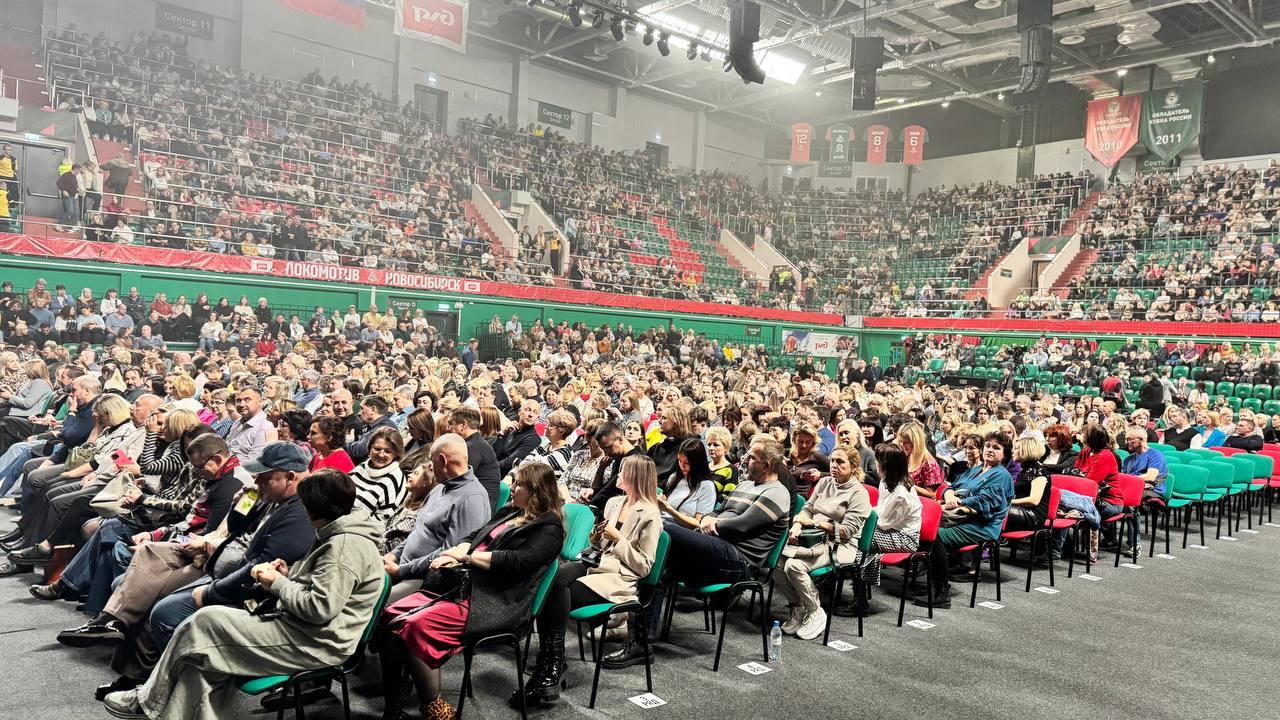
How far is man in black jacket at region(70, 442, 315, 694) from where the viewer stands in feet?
10.7

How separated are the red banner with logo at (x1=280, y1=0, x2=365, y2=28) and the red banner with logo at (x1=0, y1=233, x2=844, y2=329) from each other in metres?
5.99

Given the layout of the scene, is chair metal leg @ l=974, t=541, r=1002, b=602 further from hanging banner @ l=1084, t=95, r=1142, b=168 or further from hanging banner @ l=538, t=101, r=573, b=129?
hanging banner @ l=538, t=101, r=573, b=129

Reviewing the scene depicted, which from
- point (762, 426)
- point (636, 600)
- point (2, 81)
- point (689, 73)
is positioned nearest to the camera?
point (636, 600)

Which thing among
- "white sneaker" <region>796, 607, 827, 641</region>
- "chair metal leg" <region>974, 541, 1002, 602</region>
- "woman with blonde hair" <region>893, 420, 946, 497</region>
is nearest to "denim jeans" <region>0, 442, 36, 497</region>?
"white sneaker" <region>796, 607, 827, 641</region>

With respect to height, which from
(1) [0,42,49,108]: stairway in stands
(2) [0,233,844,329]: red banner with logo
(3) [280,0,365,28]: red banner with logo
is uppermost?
(3) [280,0,365,28]: red banner with logo

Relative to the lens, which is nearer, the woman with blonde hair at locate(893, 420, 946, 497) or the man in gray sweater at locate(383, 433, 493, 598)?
the man in gray sweater at locate(383, 433, 493, 598)

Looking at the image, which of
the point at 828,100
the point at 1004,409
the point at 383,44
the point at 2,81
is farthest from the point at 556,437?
the point at 828,100

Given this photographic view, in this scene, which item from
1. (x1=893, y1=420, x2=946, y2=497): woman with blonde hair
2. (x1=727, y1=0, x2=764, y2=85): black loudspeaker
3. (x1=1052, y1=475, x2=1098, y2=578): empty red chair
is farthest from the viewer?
(x1=727, y1=0, x2=764, y2=85): black loudspeaker

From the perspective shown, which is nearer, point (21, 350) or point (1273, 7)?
point (21, 350)

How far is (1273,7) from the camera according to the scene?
785 inches

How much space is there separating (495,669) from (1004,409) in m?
7.01

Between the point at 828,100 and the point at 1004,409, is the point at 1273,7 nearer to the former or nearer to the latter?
the point at 828,100

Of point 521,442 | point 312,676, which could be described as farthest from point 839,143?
point 312,676

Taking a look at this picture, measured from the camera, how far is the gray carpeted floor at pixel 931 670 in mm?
3695
